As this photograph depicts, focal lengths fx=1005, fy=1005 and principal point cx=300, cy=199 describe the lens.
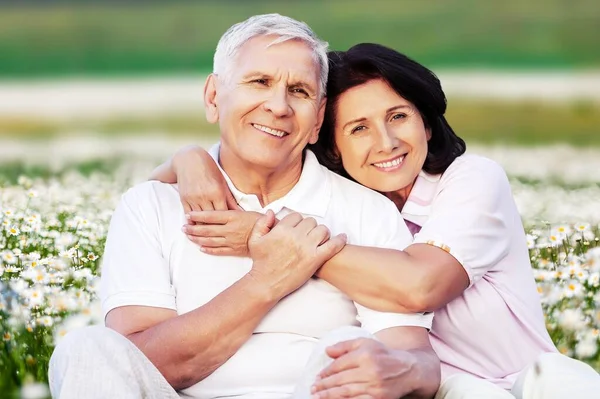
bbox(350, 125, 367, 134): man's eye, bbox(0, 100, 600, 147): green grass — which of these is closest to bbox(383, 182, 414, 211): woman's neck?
bbox(350, 125, 367, 134): man's eye

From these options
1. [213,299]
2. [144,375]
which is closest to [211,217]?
[213,299]

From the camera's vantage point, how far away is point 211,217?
4.15m

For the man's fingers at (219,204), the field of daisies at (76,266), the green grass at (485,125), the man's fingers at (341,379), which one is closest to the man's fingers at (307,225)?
the man's fingers at (219,204)

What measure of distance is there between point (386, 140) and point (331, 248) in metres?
0.72

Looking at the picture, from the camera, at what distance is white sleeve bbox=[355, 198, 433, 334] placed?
160 inches

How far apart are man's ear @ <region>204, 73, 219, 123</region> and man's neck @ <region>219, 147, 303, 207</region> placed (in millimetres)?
154

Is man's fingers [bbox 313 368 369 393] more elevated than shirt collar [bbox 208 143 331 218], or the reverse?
shirt collar [bbox 208 143 331 218]

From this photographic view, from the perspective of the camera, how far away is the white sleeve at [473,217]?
4.20 meters

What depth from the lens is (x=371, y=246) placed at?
13.9 feet

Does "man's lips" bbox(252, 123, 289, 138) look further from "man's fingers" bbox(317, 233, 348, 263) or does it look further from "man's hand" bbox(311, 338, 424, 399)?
"man's hand" bbox(311, 338, 424, 399)

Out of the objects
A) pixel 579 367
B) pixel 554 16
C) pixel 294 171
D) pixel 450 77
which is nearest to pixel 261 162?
pixel 294 171

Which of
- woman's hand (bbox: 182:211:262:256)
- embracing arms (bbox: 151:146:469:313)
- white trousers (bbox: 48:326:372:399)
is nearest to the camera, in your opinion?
white trousers (bbox: 48:326:372:399)

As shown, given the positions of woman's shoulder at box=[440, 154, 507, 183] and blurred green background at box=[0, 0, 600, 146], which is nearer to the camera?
woman's shoulder at box=[440, 154, 507, 183]

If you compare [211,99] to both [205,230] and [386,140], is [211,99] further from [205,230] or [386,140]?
[386,140]
